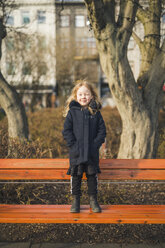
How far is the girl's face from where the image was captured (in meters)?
3.01

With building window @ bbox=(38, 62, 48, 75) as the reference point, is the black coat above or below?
below

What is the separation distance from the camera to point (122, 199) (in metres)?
3.77

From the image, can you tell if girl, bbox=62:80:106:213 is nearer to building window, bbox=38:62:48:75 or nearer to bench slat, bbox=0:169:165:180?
bench slat, bbox=0:169:165:180

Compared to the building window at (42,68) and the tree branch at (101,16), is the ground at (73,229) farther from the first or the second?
the building window at (42,68)

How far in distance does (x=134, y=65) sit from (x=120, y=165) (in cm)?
2528

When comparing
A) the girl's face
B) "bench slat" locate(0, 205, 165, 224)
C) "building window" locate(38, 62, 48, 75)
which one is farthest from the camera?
"building window" locate(38, 62, 48, 75)

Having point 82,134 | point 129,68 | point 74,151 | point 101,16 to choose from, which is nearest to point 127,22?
point 101,16

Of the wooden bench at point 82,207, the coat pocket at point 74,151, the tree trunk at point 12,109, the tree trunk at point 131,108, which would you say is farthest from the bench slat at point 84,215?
the tree trunk at point 12,109

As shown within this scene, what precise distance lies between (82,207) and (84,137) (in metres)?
0.81

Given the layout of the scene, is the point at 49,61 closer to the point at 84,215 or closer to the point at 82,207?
the point at 82,207

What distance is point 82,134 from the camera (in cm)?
291

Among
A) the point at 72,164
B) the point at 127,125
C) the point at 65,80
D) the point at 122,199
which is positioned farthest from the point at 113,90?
the point at 65,80

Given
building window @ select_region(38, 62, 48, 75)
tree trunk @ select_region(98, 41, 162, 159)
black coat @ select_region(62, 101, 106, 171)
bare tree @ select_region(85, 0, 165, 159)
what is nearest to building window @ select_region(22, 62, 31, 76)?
building window @ select_region(38, 62, 48, 75)

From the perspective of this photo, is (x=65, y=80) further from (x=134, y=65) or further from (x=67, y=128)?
(x=67, y=128)
